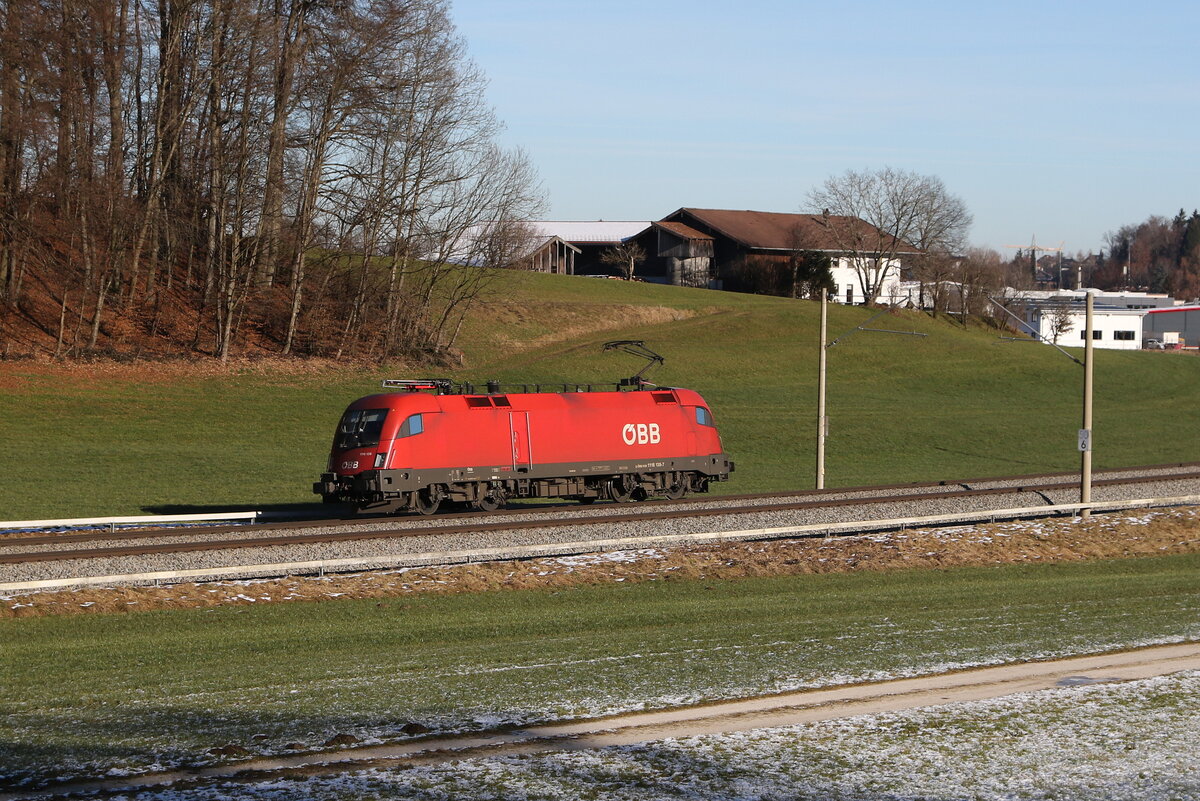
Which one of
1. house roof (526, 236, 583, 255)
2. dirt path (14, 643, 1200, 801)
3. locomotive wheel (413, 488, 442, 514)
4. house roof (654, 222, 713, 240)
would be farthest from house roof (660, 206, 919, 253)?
dirt path (14, 643, 1200, 801)

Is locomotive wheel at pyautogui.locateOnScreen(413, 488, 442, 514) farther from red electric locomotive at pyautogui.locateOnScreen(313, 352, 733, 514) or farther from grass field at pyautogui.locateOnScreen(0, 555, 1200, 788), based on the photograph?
grass field at pyautogui.locateOnScreen(0, 555, 1200, 788)

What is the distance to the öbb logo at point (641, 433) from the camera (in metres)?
31.5

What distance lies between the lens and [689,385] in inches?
2466

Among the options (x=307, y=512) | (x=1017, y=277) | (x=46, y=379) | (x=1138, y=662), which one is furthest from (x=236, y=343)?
(x=1017, y=277)

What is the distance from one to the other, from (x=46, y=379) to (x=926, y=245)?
84.6m

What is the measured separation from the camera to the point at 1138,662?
12.9m

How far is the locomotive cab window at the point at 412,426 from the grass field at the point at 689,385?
22.9 ft

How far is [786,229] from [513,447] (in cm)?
8820

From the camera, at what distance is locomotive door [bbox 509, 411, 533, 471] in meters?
29.6

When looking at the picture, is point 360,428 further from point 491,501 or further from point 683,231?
point 683,231

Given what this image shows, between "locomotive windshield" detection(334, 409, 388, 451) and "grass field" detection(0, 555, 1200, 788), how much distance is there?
9623 millimetres

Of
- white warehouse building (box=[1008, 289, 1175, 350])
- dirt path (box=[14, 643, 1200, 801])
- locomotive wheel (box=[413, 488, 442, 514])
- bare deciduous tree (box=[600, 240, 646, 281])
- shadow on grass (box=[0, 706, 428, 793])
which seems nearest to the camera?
shadow on grass (box=[0, 706, 428, 793])

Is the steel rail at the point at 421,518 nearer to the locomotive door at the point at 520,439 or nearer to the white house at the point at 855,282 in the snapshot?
the locomotive door at the point at 520,439

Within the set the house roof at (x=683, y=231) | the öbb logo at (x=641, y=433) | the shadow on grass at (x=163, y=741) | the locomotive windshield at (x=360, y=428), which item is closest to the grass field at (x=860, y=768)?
the shadow on grass at (x=163, y=741)
